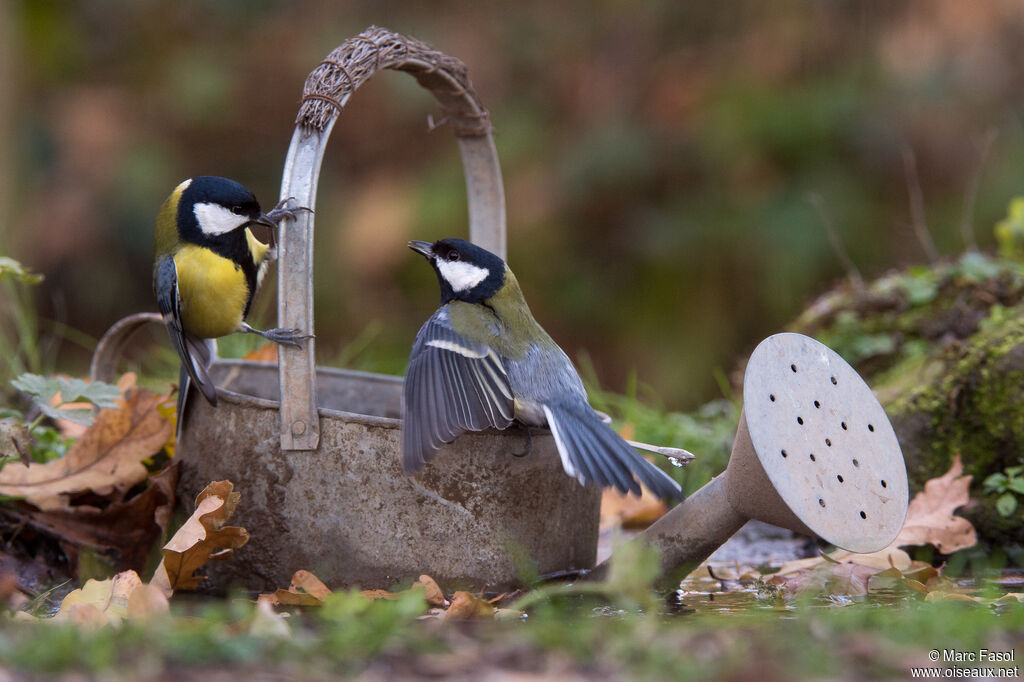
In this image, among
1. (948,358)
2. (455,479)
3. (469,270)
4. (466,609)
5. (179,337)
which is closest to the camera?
(466,609)

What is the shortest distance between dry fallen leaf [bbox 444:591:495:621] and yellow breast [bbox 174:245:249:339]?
1.04 metres

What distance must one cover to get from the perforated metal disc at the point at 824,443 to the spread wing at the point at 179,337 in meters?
1.29

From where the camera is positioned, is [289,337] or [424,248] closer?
[289,337]

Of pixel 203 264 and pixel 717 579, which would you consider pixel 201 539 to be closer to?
pixel 203 264

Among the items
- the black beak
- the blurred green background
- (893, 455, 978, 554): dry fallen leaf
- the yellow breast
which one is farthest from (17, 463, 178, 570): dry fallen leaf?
the blurred green background

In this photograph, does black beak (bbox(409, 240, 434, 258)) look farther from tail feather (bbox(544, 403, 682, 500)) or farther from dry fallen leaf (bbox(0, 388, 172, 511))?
dry fallen leaf (bbox(0, 388, 172, 511))

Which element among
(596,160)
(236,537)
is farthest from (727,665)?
(596,160)

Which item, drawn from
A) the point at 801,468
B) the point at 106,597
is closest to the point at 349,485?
the point at 106,597

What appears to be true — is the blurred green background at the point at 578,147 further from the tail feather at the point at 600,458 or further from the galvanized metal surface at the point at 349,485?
the tail feather at the point at 600,458

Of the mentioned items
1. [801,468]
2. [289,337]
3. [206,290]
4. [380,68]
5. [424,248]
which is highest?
[380,68]

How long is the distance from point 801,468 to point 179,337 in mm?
1513

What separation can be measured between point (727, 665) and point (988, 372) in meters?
A: 2.04

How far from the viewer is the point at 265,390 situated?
10.6ft

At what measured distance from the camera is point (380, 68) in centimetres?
266
